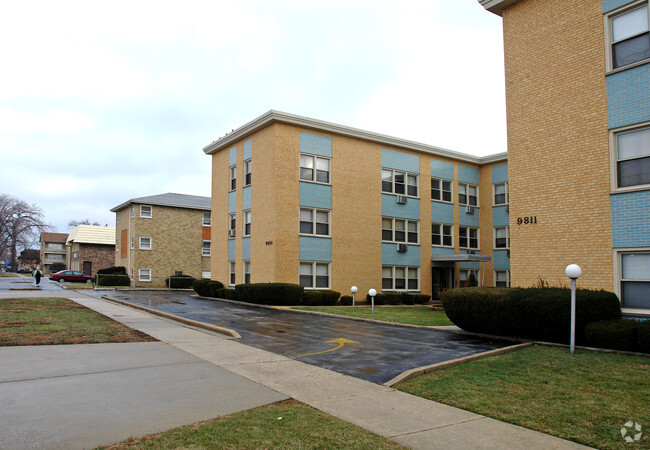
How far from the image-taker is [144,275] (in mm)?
44500

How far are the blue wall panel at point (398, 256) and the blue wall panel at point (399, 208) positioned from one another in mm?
1951

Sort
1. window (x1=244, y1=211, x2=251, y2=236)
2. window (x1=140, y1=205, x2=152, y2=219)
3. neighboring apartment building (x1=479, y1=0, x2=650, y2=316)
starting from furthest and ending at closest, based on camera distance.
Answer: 1. window (x1=140, y1=205, x2=152, y2=219)
2. window (x1=244, y1=211, x2=251, y2=236)
3. neighboring apartment building (x1=479, y1=0, x2=650, y2=316)

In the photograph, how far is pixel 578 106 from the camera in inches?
565

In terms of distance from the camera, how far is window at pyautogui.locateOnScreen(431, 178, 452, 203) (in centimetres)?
3319

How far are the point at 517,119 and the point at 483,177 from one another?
20013mm

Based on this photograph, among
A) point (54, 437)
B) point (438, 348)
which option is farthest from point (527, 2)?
point (54, 437)

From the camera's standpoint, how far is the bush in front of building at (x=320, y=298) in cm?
2522

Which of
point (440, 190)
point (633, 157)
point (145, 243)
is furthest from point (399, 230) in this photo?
point (145, 243)

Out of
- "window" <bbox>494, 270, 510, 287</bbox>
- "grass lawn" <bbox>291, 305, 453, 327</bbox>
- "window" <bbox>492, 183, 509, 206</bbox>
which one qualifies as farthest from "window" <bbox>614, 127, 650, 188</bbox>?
"window" <bbox>492, 183, 509, 206</bbox>

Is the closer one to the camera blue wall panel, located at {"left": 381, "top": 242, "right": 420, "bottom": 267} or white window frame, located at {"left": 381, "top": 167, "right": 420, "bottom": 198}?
blue wall panel, located at {"left": 381, "top": 242, "right": 420, "bottom": 267}

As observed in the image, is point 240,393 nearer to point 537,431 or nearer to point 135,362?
point 135,362

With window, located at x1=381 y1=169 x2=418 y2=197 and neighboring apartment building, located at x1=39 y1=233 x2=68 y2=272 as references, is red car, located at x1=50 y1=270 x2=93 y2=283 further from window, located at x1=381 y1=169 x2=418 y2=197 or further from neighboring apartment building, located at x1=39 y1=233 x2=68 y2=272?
neighboring apartment building, located at x1=39 y1=233 x2=68 y2=272

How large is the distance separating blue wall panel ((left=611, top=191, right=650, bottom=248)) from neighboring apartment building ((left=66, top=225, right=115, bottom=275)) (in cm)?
6055

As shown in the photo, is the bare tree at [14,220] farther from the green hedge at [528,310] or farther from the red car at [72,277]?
the green hedge at [528,310]
